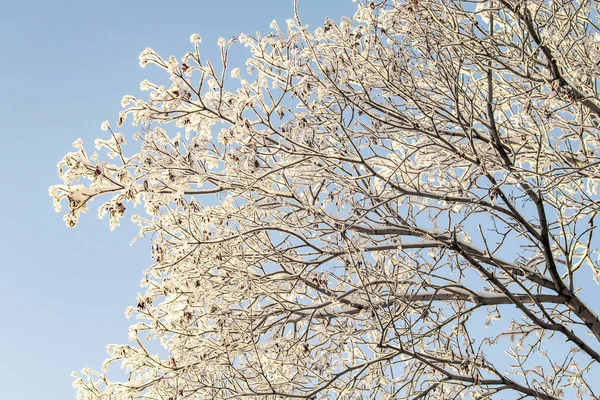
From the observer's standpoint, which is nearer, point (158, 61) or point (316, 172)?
point (158, 61)

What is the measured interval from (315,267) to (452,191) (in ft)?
5.24

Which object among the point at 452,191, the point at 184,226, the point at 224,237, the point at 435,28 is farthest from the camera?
the point at 184,226

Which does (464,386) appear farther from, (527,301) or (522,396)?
(527,301)

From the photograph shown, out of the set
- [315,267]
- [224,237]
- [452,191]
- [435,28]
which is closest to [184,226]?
[224,237]

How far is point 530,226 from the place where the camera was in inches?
212

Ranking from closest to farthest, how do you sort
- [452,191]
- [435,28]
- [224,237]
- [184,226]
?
1. [435,28]
2. [452,191]
3. [224,237]
4. [184,226]

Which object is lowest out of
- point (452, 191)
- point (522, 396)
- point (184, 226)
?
point (522, 396)

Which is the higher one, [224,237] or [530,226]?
[224,237]

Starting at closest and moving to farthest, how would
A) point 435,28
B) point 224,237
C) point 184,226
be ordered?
1. point 435,28
2. point 224,237
3. point 184,226

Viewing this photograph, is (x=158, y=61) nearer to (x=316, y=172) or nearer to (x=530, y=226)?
(x=316, y=172)

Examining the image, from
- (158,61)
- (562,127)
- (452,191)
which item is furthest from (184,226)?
(562,127)

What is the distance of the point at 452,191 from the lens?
524cm

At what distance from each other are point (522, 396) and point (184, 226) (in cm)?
384

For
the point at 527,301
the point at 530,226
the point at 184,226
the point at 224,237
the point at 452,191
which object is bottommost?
the point at 527,301
